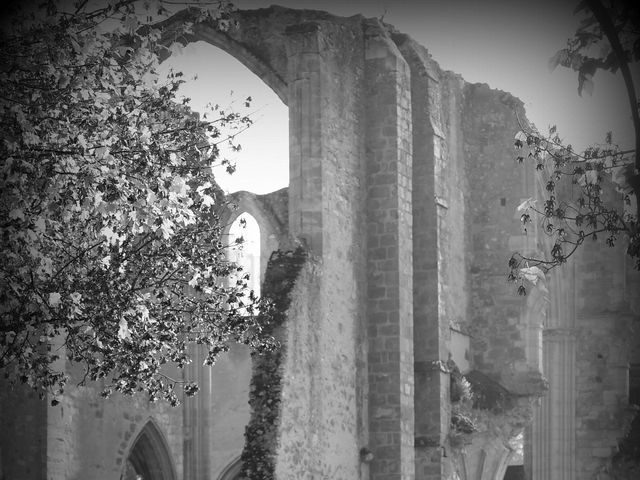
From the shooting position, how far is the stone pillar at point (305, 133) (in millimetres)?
18844

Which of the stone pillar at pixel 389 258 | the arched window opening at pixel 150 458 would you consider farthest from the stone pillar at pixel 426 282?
the arched window opening at pixel 150 458

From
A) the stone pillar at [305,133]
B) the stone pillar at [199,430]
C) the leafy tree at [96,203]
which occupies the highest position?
the stone pillar at [305,133]

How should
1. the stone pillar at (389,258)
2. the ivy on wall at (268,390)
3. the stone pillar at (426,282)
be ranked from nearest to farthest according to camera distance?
1. the ivy on wall at (268,390)
2. the stone pillar at (389,258)
3. the stone pillar at (426,282)

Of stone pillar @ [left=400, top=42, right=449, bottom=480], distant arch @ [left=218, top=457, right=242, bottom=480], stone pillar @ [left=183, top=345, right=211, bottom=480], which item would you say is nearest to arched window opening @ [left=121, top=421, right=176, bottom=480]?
stone pillar @ [left=183, top=345, right=211, bottom=480]

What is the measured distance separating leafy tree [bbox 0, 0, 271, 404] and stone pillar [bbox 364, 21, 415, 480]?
659 centimetres

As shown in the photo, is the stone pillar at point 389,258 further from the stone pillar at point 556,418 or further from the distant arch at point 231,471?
the stone pillar at point 556,418

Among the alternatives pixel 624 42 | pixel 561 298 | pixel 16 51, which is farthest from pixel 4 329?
pixel 561 298

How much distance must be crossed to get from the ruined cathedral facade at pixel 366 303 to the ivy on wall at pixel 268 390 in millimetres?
21

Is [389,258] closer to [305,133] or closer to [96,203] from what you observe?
[305,133]

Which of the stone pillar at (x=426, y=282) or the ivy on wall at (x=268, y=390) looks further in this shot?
the stone pillar at (x=426, y=282)

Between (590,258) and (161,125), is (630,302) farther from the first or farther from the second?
(161,125)

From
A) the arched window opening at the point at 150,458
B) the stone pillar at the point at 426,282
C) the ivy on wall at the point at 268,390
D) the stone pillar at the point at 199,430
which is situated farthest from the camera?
the stone pillar at the point at 199,430

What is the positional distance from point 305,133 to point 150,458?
7135 millimetres

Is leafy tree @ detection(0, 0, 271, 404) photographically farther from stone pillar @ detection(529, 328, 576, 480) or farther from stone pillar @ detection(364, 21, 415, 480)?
stone pillar @ detection(529, 328, 576, 480)
